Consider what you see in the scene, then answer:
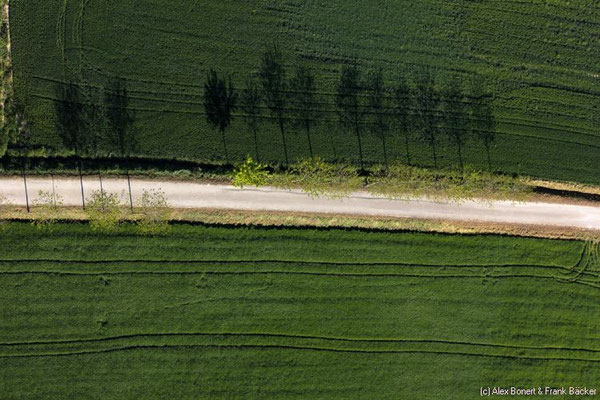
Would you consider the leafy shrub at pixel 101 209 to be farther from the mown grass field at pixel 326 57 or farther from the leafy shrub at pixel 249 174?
the leafy shrub at pixel 249 174

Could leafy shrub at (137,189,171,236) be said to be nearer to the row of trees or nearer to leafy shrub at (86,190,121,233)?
leafy shrub at (86,190,121,233)

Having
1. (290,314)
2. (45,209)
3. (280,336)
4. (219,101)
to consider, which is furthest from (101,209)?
(280,336)

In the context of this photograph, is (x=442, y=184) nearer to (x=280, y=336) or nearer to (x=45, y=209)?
(x=280, y=336)

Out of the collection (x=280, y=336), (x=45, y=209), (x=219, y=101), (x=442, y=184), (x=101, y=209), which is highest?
(x=219, y=101)

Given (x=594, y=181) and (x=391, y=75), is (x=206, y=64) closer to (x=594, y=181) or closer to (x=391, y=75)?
(x=391, y=75)

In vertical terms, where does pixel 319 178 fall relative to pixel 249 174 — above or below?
below

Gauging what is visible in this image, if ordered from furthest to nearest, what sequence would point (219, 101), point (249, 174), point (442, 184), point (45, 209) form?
1. point (442, 184)
2. point (219, 101)
3. point (249, 174)
4. point (45, 209)
